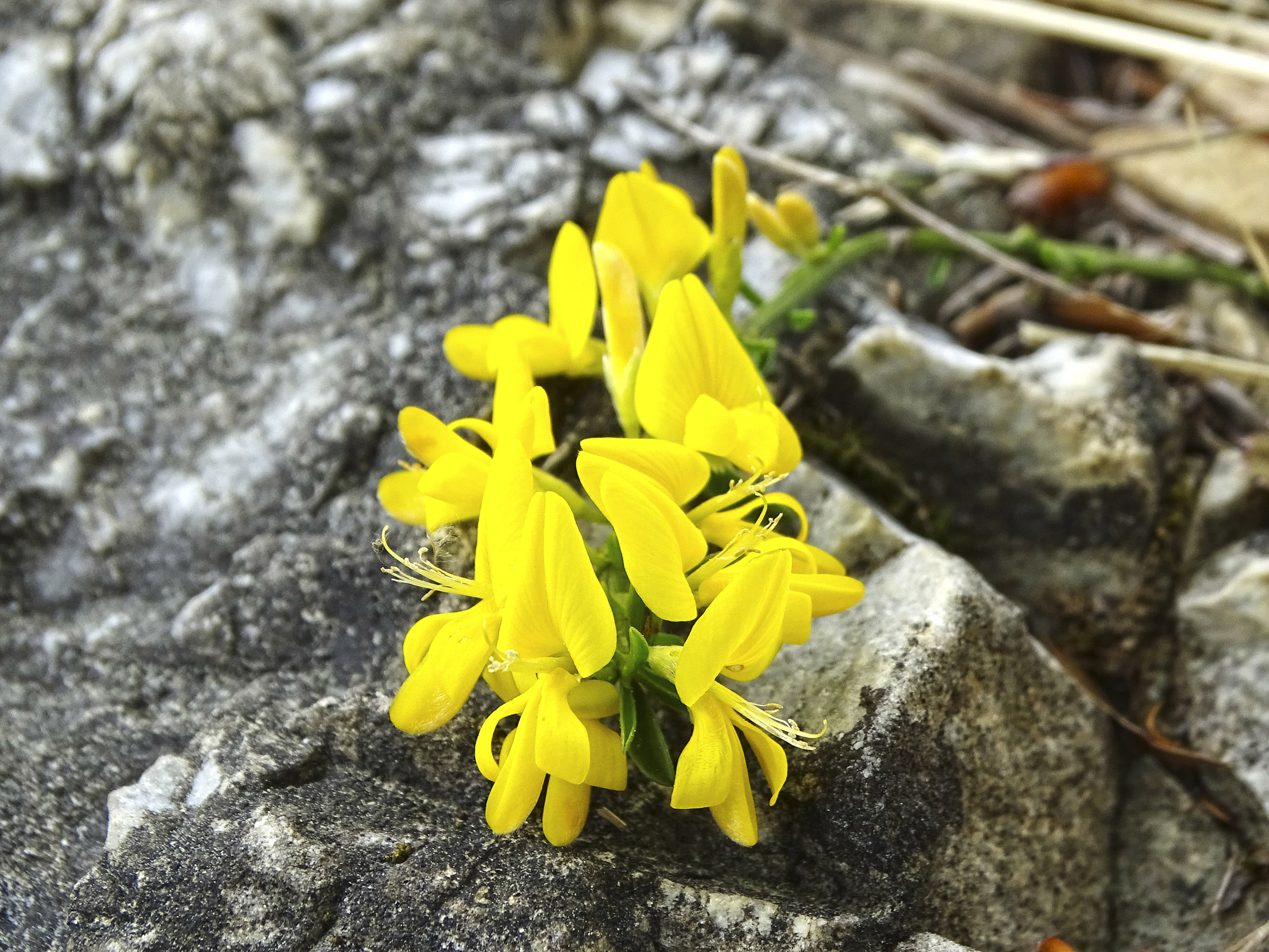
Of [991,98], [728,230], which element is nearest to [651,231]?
[728,230]

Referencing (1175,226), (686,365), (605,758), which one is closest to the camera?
(605,758)

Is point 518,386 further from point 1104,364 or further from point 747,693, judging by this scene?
point 1104,364

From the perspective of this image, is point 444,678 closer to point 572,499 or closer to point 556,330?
point 572,499

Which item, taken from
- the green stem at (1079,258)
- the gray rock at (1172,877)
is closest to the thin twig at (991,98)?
the green stem at (1079,258)

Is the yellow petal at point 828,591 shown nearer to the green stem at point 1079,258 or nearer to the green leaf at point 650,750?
the green leaf at point 650,750

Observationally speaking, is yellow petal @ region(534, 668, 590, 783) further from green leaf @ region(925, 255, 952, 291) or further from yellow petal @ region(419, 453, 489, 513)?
green leaf @ region(925, 255, 952, 291)

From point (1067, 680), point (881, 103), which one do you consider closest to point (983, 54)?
point (881, 103)
